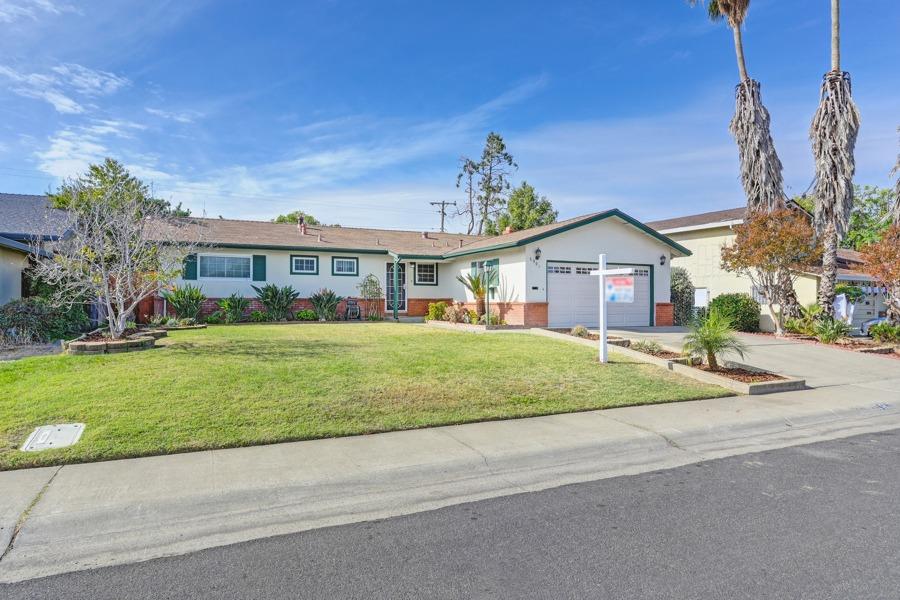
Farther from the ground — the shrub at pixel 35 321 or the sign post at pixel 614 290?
the sign post at pixel 614 290

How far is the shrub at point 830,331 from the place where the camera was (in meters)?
15.9

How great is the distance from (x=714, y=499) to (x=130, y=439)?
5.64 m

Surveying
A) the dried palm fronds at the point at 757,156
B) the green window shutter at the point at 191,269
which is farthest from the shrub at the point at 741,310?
the green window shutter at the point at 191,269

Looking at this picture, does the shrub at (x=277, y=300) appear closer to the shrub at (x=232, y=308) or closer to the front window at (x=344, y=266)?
the shrub at (x=232, y=308)

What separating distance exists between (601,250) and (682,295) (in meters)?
5.51

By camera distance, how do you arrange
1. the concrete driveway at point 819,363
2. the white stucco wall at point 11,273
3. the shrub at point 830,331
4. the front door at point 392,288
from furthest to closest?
the front door at point 392,288 → the shrub at point 830,331 → the white stucco wall at point 11,273 → the concrete driveway at point 819,363

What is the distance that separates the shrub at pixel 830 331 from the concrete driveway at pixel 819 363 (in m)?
1.05

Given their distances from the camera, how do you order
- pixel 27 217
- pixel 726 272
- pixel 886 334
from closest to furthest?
pixel 886 334, pixel 27 217, pixel 726 272

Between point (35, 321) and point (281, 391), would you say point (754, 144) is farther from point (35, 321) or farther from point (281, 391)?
point (35, 321)

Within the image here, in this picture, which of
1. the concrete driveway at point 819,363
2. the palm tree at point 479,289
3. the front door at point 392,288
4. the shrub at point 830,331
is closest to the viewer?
the concrete driveway at point 819,363

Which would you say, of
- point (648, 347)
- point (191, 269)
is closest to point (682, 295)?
point (648, 347)

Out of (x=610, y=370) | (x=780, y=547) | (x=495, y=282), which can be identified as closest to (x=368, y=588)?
(x=780, y=547)

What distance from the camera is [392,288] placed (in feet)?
76.0

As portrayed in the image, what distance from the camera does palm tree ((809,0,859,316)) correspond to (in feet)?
56.1
